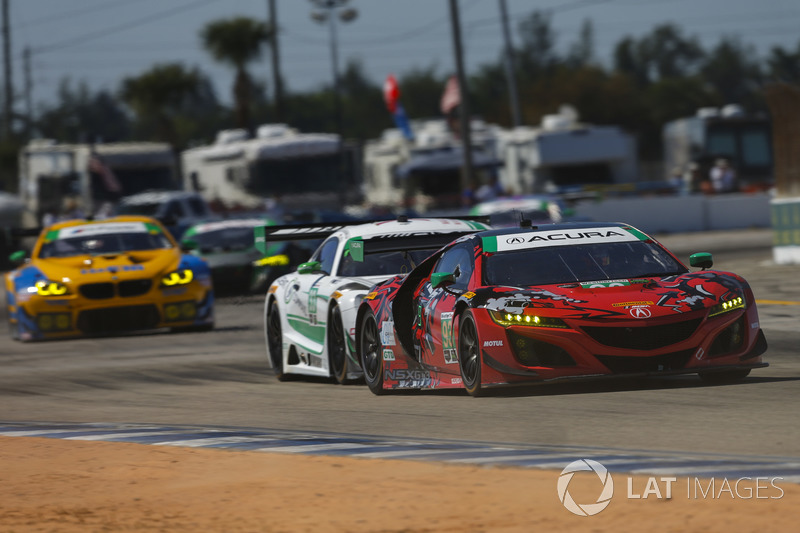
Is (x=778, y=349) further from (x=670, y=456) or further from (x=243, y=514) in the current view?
(x=243, y=514)

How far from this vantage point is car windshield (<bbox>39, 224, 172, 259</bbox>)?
20.2 metres

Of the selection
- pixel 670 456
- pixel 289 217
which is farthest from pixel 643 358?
pixel 289 217

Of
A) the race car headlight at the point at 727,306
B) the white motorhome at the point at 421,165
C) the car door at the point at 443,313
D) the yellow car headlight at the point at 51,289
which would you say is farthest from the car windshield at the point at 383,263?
the white motorhome at the point at 421,165

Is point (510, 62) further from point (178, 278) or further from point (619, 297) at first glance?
point (619, 297)

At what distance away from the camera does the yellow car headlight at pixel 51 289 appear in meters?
19.1

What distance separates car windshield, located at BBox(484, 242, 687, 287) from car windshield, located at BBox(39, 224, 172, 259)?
1033cm

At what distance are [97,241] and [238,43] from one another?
163 ft

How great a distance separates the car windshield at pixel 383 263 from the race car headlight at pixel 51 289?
269 inches

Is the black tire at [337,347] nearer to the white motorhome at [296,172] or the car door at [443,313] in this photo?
the car door at [443,313]

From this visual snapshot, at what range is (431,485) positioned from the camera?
7059 mm

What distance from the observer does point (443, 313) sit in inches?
424

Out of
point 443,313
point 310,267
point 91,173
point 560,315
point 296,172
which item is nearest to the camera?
point 560,315

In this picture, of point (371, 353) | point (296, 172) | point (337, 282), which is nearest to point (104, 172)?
point (296, 172)

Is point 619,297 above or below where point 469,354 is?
above
